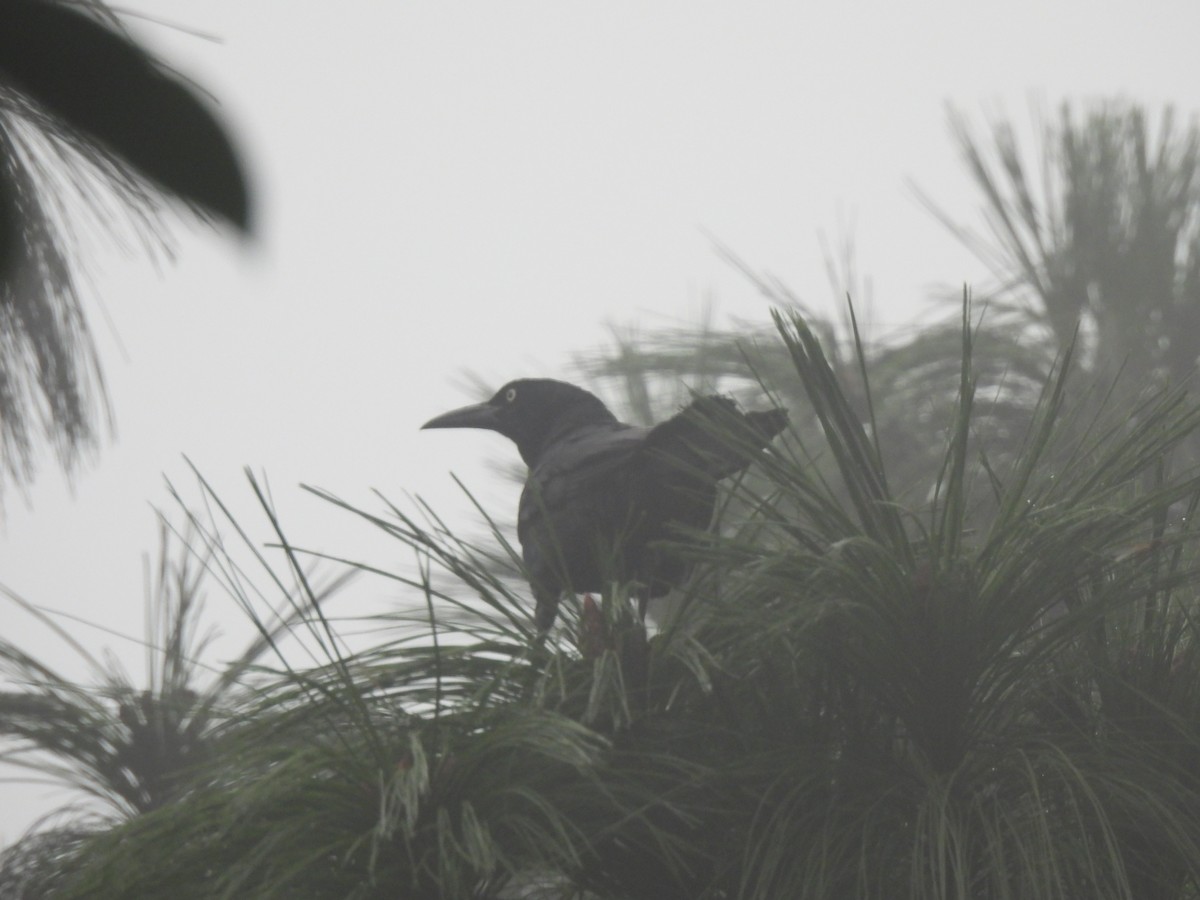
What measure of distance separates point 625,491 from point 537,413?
38 centimetres

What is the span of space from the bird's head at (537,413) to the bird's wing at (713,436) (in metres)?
0.32

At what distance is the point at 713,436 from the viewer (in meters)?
1.68

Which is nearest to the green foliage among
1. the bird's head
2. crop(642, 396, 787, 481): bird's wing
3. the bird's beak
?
crop(642, 396, 787, 481): bird's wing

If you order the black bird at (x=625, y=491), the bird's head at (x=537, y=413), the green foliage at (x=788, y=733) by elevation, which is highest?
the bird's head at (x=537, y=413)

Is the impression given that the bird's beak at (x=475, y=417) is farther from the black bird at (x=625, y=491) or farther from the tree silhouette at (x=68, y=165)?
the tree silhouette at (x=68, y=165)

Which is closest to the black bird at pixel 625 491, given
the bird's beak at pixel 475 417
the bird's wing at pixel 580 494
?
the bird's wing at pixel 580 494

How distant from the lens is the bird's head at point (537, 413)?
86.0 inches

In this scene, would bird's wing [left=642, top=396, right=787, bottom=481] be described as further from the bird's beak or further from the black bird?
the bird's beak

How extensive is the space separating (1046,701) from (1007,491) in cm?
23

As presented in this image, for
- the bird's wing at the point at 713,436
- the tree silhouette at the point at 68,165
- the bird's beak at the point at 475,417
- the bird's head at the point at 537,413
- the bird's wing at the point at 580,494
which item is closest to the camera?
the tree silhouette at the point at 68,165

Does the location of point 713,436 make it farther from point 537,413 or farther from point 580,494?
point 537,413

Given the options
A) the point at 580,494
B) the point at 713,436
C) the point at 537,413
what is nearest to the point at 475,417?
the point at 537,413

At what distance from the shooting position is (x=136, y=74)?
3.51ft

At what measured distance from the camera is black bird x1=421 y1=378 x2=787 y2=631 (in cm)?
168
